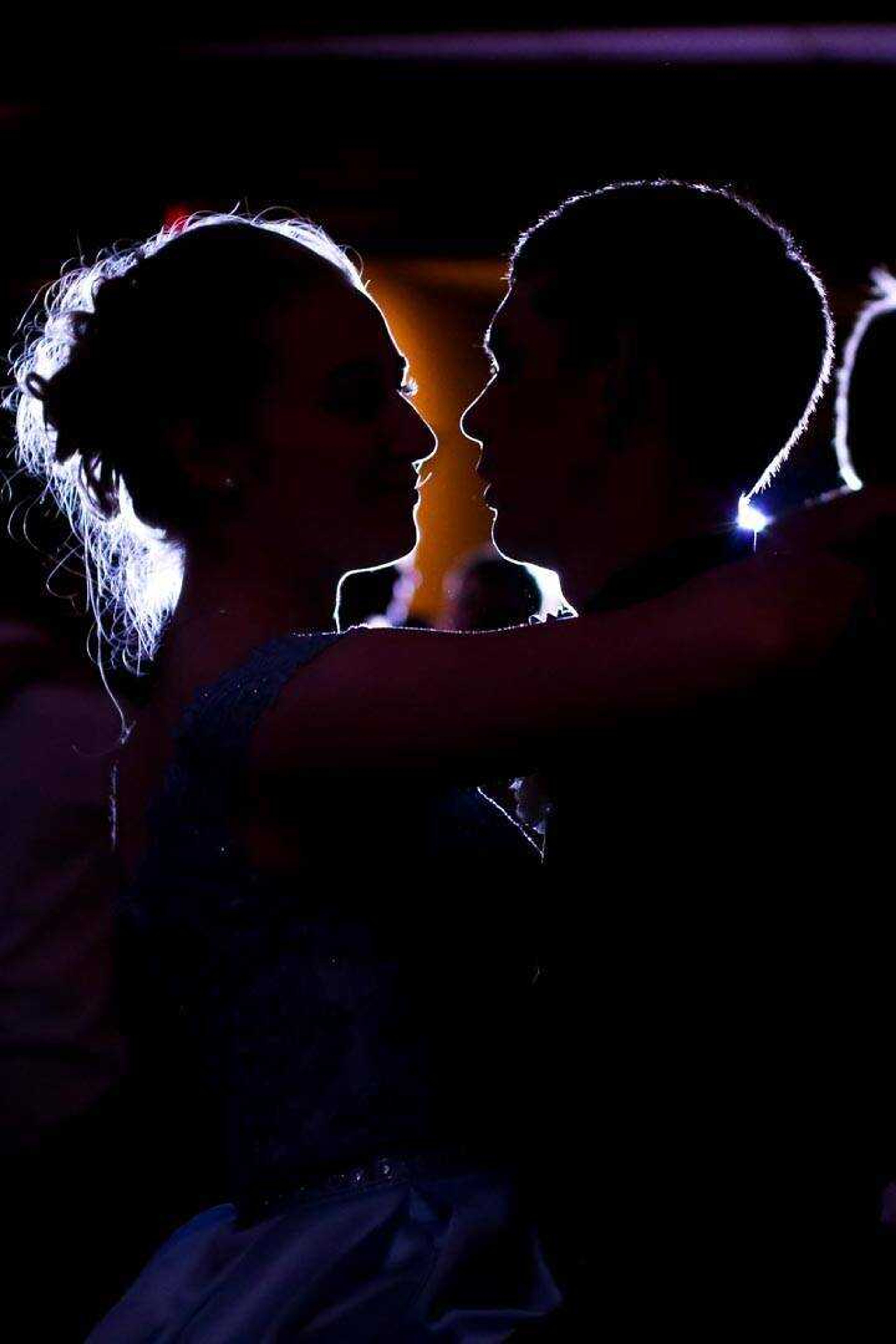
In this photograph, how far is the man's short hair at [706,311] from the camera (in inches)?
52.0

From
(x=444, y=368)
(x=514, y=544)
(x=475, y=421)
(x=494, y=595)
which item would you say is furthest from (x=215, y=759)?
(x=444, y=368)

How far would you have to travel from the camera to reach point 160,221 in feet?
19.6

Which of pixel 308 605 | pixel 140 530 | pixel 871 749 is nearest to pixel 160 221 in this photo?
pixel 140 530

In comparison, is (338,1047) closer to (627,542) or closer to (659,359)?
(627,542)

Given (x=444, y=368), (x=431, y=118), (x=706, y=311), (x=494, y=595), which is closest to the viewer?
(x=706, y=311)

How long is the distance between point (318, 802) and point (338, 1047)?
273mm

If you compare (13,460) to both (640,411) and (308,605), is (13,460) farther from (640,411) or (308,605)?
(640,411)

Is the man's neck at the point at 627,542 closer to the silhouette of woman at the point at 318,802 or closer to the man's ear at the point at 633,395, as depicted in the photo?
the man's ear at the point at 633,395

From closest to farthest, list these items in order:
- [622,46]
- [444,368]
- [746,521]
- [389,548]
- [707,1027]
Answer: [707,1027] → [746,521] → [389,548] → [622,46] → [444,368]

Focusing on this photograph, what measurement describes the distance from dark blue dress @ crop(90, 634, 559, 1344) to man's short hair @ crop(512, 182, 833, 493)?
1.76 feet

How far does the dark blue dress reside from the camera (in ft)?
3.32

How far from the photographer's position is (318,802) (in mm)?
1017

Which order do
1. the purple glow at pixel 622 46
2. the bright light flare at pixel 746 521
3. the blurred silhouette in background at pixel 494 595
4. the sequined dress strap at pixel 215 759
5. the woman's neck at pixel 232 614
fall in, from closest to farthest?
the sequined dress strap at pixel 215 759 → the bright light flare at pixel 746 521 → the woman's neck at pixel 232 614 → the blurred silhouette in background at pixel 494 595 → the purple glow at pixel 622 46

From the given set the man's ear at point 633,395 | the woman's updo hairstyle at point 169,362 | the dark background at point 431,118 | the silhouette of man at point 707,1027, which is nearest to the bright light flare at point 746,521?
the man's ear at point 633,395
